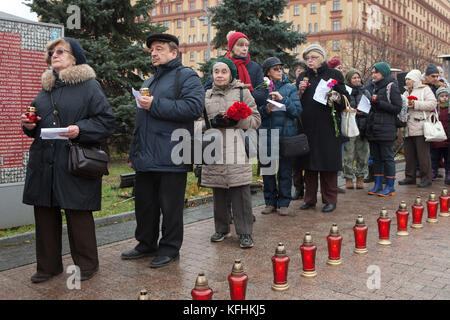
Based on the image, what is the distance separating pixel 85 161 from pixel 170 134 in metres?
0.96

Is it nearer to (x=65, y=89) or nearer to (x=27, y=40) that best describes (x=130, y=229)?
(x=65, y=89)

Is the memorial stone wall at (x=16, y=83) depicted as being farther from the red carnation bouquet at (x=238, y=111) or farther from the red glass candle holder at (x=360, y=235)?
the red glass candle holder at (x=360, y=235)

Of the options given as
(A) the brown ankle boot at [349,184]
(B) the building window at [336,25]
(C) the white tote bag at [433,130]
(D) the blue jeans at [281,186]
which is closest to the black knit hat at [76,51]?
(D) the blue jeans at [281,186]

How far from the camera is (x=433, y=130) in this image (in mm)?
9641

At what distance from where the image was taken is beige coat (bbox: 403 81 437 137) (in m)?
9.69

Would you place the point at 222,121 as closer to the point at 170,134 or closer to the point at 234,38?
the point at 170,134

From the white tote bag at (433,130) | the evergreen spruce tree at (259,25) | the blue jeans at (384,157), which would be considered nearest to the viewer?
the blue jeans at (384,157)

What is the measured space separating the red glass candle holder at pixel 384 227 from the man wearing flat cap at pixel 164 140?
91.0 inches

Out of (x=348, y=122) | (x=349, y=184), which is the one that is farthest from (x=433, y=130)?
(x=348, y=122)

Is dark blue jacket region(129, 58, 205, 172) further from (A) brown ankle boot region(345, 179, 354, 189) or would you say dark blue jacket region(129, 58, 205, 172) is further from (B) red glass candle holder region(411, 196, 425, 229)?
(A) brown ankle boot region(345, 179, 354, 189)

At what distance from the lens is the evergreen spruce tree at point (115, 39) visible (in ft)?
41.3

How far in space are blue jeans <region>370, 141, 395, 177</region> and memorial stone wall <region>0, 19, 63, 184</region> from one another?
601cm

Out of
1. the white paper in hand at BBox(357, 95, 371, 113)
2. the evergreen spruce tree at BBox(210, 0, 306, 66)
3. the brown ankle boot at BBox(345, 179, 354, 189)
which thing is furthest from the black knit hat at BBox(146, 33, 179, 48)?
the evergreen spruce tree at BBox(210, 0, 306, 66)
